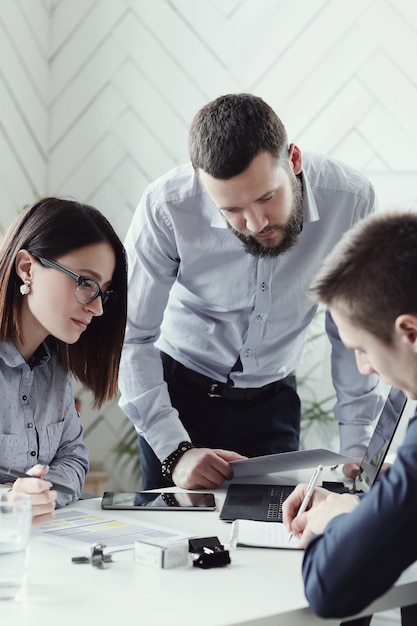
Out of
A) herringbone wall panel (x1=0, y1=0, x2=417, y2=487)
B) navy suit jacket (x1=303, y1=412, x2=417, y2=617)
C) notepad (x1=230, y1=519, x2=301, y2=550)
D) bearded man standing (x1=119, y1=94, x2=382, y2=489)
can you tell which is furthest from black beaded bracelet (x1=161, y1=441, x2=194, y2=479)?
herringbone wall panel (x1=0, y1=0, x2=417, y2=487)

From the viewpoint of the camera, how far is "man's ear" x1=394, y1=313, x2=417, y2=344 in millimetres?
1139

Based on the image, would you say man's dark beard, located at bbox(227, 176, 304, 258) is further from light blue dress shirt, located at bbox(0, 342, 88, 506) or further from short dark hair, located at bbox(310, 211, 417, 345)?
short dark hair, located at bbox(310, 211, 417, 345)

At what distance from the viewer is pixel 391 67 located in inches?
127

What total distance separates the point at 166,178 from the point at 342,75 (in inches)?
52.4

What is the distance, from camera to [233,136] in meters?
1.91

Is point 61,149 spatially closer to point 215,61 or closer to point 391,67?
point 215,61

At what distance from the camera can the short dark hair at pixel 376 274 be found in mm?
1153

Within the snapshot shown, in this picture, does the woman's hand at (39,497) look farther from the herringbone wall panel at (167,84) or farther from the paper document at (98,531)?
the herringbone wall panel at (167,84)

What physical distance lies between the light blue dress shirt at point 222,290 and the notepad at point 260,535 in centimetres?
56

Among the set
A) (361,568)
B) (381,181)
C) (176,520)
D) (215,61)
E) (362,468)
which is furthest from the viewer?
(215,61)

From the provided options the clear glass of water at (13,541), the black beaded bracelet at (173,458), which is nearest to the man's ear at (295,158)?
the black beaded bracelet at (173,458)

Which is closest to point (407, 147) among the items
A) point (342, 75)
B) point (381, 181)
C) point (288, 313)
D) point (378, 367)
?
point (381, 181)

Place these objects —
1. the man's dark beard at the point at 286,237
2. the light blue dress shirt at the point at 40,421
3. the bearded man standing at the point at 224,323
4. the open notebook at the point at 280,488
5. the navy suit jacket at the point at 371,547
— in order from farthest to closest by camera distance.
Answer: the bearded man standing at the point at 224,323 < the man's dark beard at the point at 286,237 < the light blue dress shirt at the point at 40,421 < the open notebook at the point at 280,488 < the navy suit jacket at the point at 371,547

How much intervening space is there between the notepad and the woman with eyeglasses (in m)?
0.40
